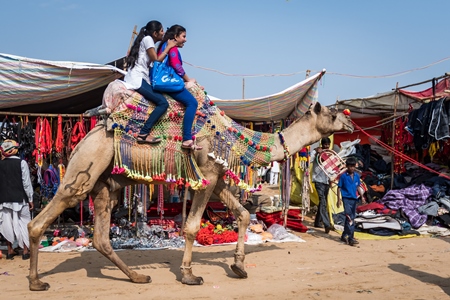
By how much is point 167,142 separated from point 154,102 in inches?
18.1

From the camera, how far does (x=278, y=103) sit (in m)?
8.03

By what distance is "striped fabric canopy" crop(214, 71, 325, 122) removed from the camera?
307 inches

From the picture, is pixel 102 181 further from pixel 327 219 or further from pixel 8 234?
pixel 327 219

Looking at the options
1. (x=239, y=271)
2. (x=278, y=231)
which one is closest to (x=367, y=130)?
(x=278, y=231)

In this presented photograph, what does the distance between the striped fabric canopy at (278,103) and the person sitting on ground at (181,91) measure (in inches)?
105

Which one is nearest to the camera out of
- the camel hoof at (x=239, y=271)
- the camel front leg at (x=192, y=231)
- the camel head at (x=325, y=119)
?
the camel front leg at (x=192, y=231)

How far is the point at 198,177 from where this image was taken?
5277 mm

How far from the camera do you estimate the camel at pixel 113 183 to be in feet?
16.7

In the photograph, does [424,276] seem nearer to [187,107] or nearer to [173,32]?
[187,107]

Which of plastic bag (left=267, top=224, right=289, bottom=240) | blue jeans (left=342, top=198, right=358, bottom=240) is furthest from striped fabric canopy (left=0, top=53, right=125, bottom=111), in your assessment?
blue jeans (left=342, top=198, right=358, bottom=240)

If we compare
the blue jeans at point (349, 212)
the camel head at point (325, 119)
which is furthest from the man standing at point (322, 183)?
the camel head at point (325, 119)

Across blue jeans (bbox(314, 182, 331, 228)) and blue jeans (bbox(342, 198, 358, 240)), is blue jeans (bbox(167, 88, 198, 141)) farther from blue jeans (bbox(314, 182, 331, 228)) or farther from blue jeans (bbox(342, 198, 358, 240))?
blue jeans (bbox(314, 182, 331, 228))

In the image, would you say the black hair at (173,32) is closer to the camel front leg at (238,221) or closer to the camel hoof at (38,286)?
the camel front leg at (238,221)

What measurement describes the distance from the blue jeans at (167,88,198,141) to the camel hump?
427 mm
